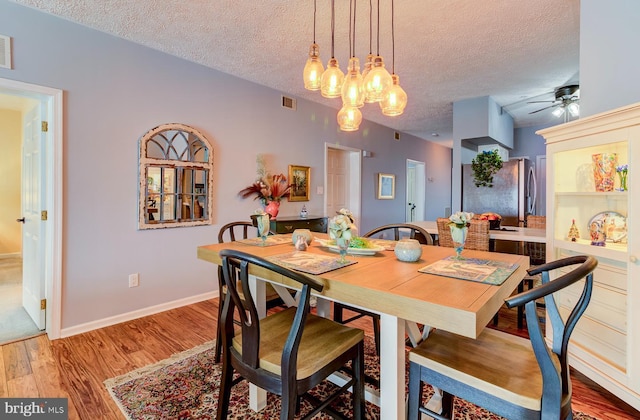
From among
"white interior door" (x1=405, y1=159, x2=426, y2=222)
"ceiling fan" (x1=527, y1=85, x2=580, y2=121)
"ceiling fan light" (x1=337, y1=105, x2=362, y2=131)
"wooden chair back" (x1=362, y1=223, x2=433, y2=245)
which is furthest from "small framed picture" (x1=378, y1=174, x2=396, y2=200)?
"ceiling fan light" (x1=337, y1=105, x2=362, y2=131)

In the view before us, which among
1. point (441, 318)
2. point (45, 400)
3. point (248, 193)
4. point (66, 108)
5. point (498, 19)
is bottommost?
point (45, 400)

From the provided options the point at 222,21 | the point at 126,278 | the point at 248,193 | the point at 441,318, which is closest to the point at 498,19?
the point at 222,21

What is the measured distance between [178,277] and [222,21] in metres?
2.44

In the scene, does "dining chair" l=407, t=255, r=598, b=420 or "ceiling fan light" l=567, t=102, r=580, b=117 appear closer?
"dining chair" l=407, t=255, r=598, b=420

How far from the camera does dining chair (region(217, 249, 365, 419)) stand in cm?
113

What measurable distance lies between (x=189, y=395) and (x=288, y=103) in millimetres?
3522

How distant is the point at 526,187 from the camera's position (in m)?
4.25

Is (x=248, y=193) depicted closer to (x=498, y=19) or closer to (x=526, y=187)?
(x=498, y=19)

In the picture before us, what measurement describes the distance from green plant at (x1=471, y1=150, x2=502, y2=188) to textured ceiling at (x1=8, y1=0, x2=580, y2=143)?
840mm

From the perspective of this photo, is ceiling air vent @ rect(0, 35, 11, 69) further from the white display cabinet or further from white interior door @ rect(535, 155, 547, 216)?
white interior door @ rect(535, 155, 547, 216)

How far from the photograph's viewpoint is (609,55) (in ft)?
6.81

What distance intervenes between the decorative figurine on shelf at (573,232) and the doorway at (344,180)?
130 inches

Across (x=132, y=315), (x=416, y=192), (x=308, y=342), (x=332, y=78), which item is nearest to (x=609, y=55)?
(x=332, y=78)

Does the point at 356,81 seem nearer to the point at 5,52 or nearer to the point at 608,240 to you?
the point at 608,240
